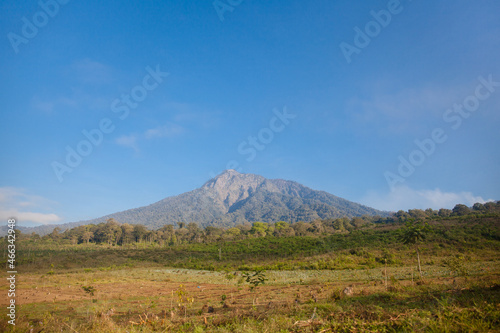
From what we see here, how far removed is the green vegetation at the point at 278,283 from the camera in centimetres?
627

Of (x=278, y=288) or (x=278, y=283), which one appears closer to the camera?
(x=278, y=288)

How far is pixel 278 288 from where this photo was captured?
2030 centimetres

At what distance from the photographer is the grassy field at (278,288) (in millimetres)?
5942

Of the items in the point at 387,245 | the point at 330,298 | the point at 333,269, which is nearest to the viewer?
the point at 330,298

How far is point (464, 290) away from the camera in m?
9.60

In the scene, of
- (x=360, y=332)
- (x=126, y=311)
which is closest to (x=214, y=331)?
(x=360, y=332)

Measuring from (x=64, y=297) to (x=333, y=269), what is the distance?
1253 inches

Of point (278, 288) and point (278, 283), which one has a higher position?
point (278, 288)

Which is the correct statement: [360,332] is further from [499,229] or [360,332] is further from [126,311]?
[499,229]

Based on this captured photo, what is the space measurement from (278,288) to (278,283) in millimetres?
4142

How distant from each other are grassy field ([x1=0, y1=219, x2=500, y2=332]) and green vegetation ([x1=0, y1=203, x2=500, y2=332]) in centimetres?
7

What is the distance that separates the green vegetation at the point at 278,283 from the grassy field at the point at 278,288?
71 mm

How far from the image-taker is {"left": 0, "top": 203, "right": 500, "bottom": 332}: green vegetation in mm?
6273

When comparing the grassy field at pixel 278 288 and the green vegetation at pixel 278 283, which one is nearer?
the grassy field at pixel 278 288
